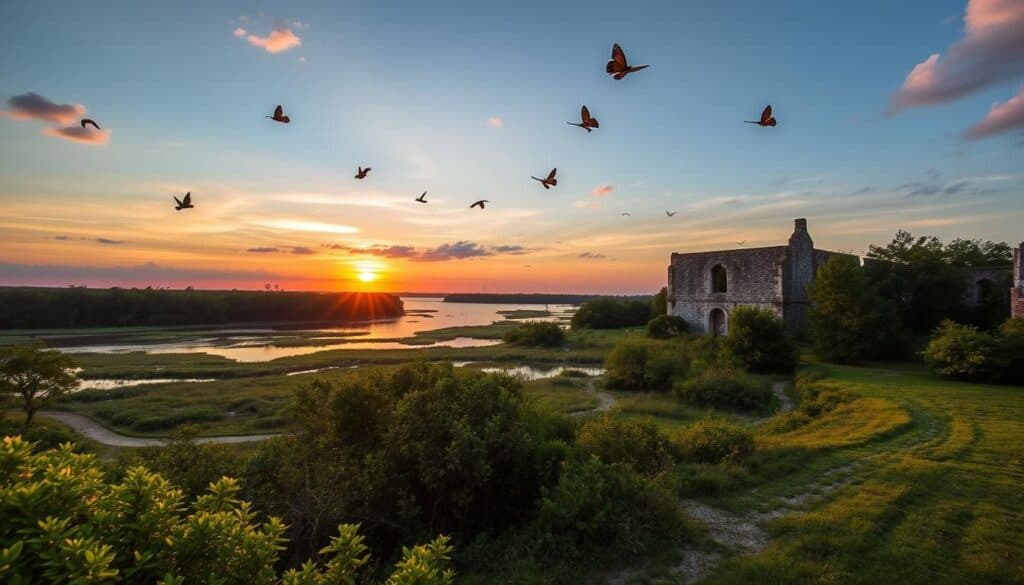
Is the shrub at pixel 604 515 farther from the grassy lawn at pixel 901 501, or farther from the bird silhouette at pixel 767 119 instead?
the bird silhouette at pixel 767 119

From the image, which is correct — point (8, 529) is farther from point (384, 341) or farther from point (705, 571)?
point (384, 341)

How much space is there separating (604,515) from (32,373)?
68.1 feet

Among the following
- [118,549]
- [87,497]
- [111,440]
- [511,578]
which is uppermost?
[87,497]

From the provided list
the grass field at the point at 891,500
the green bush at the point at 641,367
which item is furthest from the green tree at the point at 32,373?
the green bush at the point at 641,367

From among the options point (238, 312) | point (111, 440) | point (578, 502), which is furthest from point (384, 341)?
point (578, 502)

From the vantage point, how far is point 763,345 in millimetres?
23219

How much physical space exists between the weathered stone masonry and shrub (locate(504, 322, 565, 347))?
1089 centimetres

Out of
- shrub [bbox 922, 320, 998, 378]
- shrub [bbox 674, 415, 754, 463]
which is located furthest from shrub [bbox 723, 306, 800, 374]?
shrub [bbox 674, 415, 754, 463]

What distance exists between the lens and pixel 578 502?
22.5ft

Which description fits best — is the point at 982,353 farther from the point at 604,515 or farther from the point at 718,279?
the point at 604,515

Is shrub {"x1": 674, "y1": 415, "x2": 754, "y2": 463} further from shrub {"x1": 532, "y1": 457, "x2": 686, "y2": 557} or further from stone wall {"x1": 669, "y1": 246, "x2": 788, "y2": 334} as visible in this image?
stone wall {"x1": 669, "y1": 246, "x2": 788, "y2": 334}

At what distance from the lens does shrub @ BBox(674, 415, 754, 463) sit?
10422 millimetres

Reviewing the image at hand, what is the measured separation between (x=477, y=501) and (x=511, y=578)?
172 cm

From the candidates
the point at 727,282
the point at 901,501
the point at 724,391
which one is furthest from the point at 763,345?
the point at 901,501
